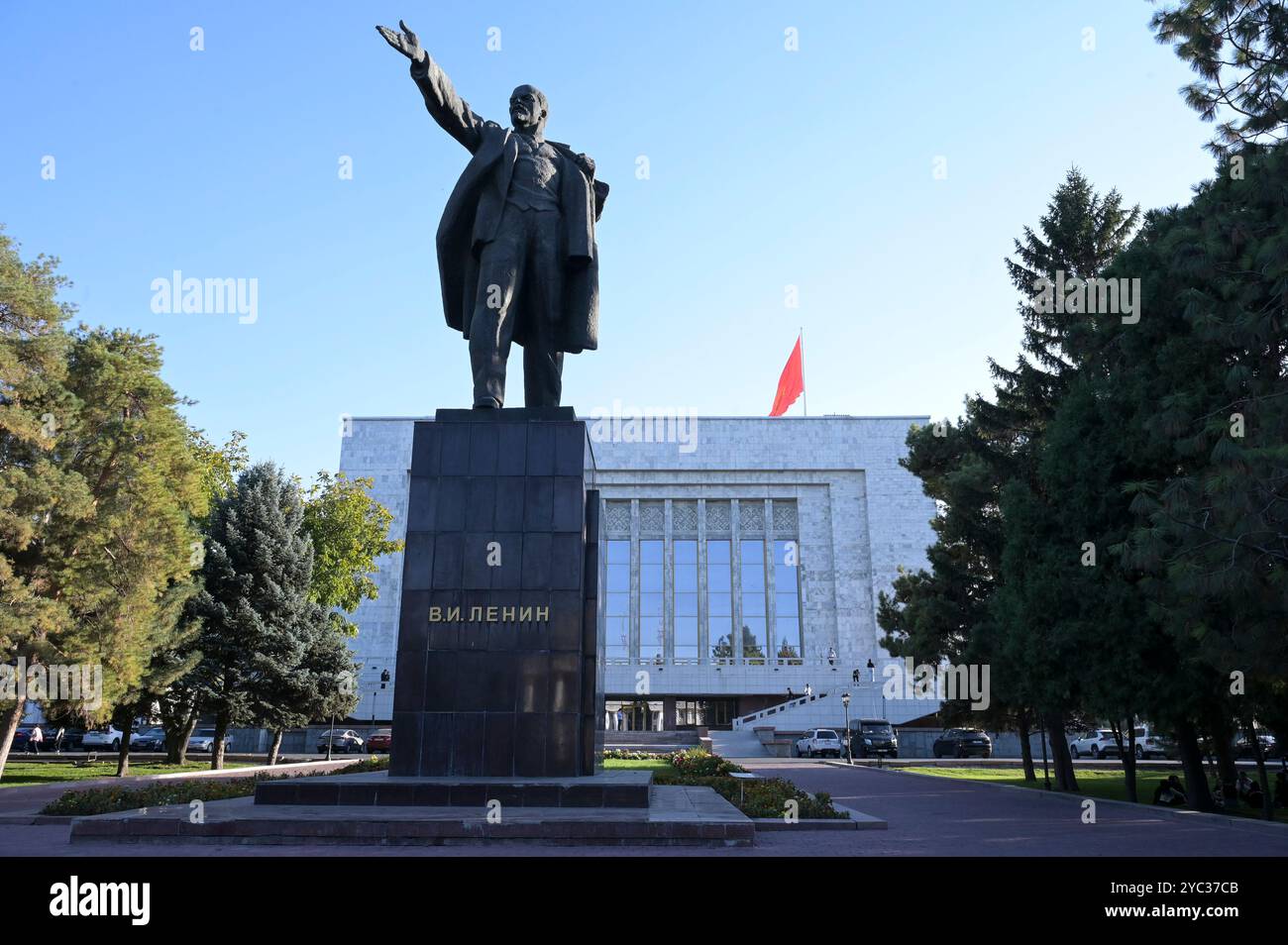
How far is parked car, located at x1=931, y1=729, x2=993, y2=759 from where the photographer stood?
4103 cm

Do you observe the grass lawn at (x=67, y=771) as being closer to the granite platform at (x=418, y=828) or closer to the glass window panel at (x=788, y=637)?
the granite platform at (x=418, y=828)

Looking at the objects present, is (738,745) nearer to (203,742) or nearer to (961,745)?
(961,745)

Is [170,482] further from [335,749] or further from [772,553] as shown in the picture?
[772,553]

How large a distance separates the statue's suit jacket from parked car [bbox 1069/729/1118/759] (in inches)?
1560

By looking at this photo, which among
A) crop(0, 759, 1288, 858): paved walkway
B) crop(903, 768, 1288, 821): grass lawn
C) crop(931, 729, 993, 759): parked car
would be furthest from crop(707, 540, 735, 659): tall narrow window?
crop(0, 759, 1288, 858): paved walkway

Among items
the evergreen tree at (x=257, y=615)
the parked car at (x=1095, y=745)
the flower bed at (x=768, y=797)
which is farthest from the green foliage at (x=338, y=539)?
the parked car at (x=1095, y=745)

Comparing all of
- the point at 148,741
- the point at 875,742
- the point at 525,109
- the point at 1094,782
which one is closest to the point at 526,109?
the point at 525,109

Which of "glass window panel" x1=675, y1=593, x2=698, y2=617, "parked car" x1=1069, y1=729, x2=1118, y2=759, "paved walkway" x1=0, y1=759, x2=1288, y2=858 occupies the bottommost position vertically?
"parked car" x1=1069, y1=729, x2=1118, y2=759

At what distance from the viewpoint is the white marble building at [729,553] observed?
185 ft

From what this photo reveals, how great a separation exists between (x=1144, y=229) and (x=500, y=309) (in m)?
13.3

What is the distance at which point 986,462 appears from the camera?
21.5 meters

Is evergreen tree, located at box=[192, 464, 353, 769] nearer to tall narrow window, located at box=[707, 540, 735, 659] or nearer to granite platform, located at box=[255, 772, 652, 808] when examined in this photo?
granite platform, located at box=[255, 772, 652, 808]

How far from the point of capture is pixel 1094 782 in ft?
79.3

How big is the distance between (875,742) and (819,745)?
2660 mm
